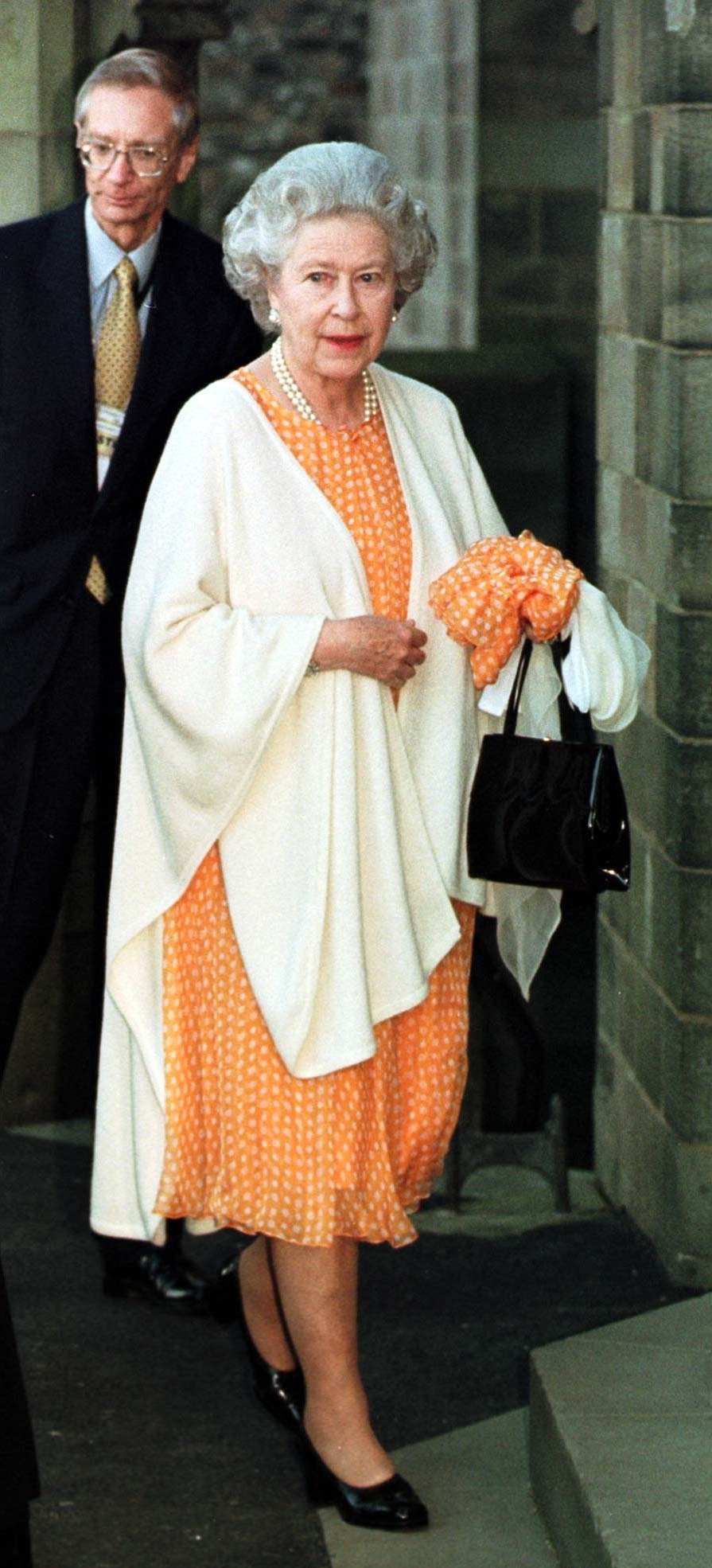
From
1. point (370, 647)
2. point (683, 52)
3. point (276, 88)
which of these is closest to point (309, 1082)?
point (370, 647)

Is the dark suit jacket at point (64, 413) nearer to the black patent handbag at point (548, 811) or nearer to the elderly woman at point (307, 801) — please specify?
the elderly woman at point (307, 801)

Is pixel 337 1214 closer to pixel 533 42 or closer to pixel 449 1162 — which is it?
pixel 449 1162

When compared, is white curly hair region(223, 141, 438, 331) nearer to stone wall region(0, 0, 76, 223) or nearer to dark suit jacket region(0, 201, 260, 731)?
dark suit jacket region(0, 201, 260, 731)

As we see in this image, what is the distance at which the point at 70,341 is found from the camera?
4.38 metres

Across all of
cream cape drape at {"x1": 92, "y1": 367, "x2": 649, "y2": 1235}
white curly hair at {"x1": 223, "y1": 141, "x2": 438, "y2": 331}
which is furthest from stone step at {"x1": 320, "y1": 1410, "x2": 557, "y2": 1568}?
white curly hair at {"x1": 223, "y1": 141, "x2": 438, "y2": 331}

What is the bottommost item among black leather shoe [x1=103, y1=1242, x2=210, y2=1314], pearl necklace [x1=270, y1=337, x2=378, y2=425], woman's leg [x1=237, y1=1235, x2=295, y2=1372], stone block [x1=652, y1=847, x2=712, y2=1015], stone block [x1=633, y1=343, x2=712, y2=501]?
black leather shoe [x1=103, y1=1242, x2=210, y2=1314]

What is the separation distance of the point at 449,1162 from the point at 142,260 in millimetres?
1897

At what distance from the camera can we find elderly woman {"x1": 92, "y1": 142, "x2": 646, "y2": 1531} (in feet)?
12.0

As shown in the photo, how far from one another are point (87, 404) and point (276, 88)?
1561 centimetres

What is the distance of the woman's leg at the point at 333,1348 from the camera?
12.6ft

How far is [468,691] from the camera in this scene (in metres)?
3.85

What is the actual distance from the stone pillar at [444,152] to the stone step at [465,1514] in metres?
10.5

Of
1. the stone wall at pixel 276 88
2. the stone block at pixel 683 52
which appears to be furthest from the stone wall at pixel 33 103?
the stone wall at pixel 276 88

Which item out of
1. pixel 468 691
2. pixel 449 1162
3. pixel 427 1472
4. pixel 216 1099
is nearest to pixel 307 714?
pixel 468 691
